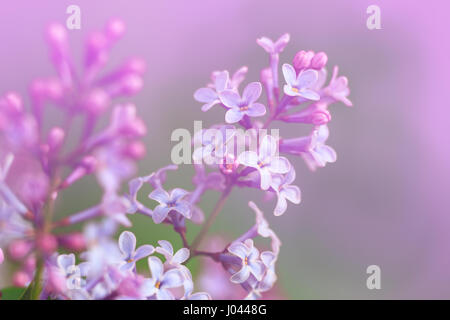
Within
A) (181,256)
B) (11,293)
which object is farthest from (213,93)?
(11,293)

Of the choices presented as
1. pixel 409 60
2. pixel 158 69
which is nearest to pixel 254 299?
pixel 158 69

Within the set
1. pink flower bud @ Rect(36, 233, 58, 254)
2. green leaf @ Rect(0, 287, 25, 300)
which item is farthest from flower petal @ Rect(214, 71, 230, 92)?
green leaf @ Rect(0, 287, 25, 300)

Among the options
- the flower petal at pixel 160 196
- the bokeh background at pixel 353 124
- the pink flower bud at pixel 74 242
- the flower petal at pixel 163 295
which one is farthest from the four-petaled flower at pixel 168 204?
the bokeh background at pixel 353 124

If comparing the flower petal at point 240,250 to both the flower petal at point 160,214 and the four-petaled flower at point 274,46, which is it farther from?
the four-petaled flower at point 274,46

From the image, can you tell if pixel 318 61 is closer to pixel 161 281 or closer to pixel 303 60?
pixel 303 60

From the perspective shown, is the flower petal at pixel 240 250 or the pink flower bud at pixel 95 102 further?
the flower petal at pixel 240 250

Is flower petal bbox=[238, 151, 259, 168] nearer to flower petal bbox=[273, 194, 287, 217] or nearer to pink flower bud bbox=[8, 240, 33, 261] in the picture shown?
flower petal bbox=[273, 194, 287, 217]
